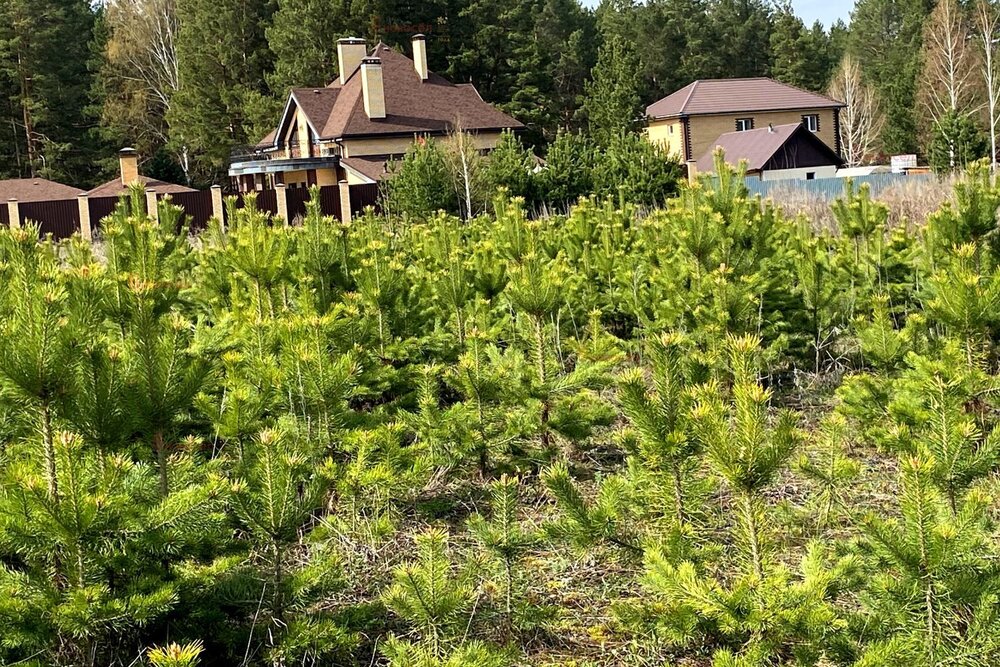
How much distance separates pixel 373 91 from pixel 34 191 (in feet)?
39.1

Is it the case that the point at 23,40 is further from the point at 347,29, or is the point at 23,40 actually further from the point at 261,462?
the point at 261,462

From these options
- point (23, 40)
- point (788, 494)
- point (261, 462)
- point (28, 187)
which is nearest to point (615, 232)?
point (788, 494)

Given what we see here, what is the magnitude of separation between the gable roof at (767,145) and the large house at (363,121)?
8229 mm

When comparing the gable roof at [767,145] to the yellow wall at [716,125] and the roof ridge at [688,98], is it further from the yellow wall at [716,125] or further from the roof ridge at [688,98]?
the roof ridge at [688,98]

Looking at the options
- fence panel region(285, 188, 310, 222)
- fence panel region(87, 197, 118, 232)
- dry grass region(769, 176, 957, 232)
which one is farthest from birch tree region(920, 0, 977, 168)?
fence panel region(87, 197, 118, 232)

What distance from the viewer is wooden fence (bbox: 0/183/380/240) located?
2598cm

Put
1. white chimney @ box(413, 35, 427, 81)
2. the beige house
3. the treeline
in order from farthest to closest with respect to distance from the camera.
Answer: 1. the beige house
2. the treeline
3. white chimney @ box(413, 35, 427, 81)

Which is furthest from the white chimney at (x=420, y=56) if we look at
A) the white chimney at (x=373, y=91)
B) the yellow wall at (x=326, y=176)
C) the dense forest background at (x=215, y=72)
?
the dense forest background at (x=215, y=72)

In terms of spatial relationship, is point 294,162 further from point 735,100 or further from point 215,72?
point 735,100

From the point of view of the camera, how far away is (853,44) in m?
65.1

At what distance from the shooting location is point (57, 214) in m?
26.6

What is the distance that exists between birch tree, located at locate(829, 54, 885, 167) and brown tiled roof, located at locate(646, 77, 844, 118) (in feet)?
4.25

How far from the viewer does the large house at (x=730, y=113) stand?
140 ft

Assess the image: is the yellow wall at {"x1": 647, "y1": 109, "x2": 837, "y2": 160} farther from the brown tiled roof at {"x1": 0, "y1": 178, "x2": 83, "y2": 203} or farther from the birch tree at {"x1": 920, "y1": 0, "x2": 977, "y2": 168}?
the brown tiled roof at {"x1": 0, "y1": 178, "x2": 83, "y2": 203}
